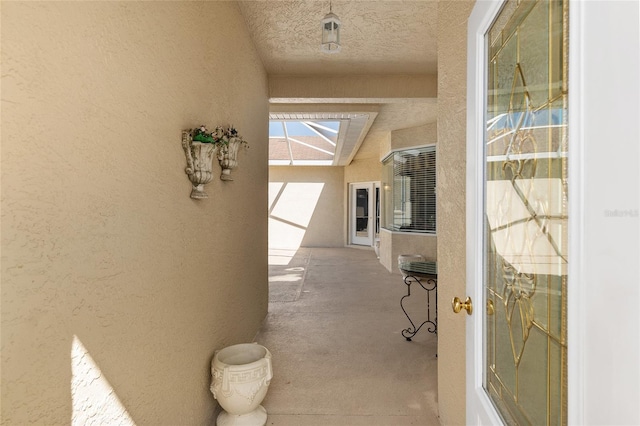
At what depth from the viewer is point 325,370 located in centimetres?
265

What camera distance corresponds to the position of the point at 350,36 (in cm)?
312

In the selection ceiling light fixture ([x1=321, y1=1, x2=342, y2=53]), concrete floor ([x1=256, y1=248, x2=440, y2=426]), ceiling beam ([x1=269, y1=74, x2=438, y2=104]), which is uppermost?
ceiling beam ([x1=269, y1=74, x2=438, y2=104])

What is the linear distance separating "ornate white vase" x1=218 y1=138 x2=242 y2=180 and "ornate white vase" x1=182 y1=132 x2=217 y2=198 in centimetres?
32

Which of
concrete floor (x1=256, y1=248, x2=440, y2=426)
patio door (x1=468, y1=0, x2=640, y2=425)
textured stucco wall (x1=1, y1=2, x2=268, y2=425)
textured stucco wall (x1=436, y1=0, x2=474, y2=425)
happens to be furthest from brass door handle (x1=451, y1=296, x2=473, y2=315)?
concrete floor (x1=256, y1=248, x2=440, y2=426)

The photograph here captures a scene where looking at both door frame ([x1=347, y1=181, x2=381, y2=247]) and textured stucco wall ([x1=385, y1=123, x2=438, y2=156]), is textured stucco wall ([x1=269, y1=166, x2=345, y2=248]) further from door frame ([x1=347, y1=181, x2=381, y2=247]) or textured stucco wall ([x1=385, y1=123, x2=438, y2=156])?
textured stucco wall ([x1=385, y1=123, x2=438, y2=156])

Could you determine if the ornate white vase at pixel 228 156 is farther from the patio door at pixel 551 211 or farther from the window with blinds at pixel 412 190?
the window with blinds at pixel 412 190

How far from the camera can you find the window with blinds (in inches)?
243

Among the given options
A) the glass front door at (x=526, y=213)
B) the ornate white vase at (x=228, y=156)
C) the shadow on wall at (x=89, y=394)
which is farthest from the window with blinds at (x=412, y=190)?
the shadow on wall at (x=89, y=394)

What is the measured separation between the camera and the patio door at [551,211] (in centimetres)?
52

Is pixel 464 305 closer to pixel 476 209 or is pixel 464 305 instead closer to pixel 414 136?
pixel 476 209

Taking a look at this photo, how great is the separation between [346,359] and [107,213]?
2272 mm

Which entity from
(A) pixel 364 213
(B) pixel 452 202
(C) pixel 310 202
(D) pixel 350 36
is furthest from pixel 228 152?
(C) pixel 310 202

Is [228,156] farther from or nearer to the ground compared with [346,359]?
farther from the ground
